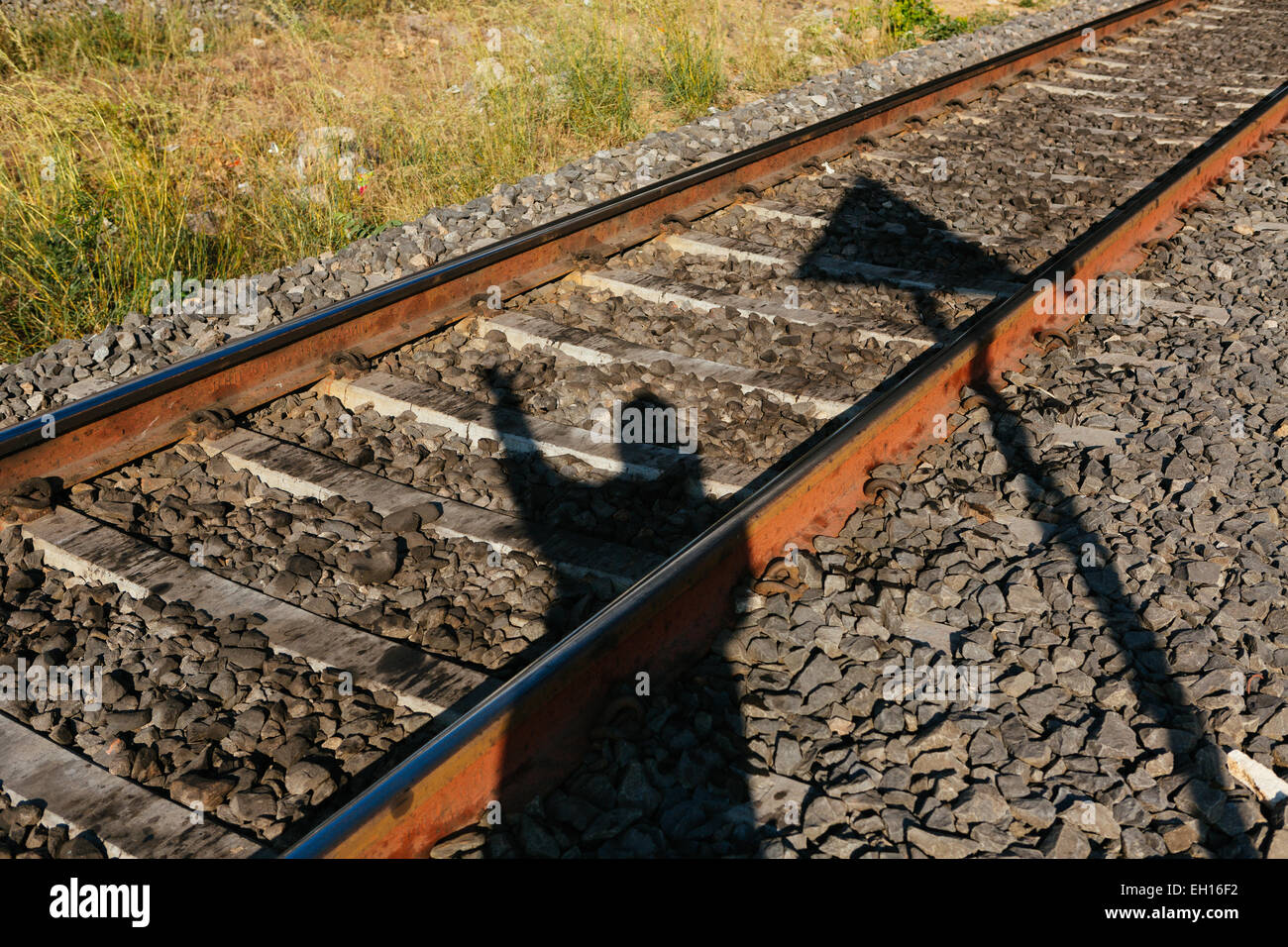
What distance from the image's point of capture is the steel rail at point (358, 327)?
357 cm

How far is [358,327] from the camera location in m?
4.39

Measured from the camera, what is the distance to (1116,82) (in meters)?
9.21

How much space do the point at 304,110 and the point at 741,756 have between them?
792 cm

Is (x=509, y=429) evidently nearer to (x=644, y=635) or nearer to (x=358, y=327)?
(x=358, y=327)

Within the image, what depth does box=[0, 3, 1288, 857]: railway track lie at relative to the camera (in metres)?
2.46

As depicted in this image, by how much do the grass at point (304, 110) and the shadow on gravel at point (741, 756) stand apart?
3.54 m

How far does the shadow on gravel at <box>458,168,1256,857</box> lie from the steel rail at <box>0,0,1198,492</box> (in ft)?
5.27

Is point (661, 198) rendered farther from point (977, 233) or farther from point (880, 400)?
point (880, 400)
